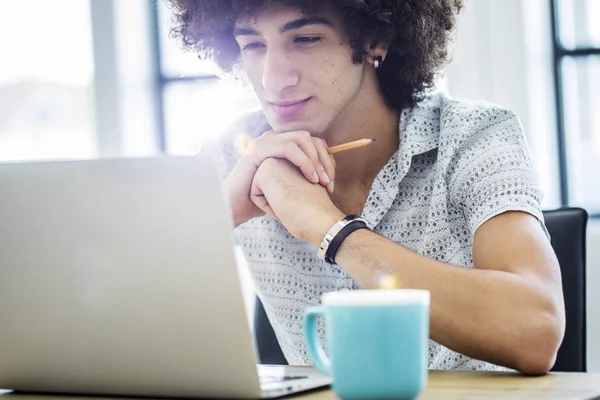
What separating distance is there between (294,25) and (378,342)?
92 cm

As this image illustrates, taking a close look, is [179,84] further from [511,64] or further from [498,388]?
[498,388]

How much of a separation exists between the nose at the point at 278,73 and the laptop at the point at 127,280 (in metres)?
0.72

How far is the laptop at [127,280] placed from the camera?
2.49 ft

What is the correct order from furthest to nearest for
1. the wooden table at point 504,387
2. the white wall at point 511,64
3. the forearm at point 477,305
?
the white wall at point 511,64
the forearm at point 477,305
the wooden table at point 504,387

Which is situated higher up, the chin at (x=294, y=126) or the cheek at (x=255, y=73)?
the cheek at (x=255, y=73)

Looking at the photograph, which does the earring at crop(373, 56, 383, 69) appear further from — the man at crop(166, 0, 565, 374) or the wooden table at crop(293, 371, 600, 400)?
the wooden table at crop(293, 371, 600, 400)

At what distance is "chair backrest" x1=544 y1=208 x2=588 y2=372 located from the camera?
134 cm

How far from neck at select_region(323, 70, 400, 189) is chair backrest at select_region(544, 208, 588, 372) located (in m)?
0.35

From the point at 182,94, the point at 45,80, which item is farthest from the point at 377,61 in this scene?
the point at 45,80

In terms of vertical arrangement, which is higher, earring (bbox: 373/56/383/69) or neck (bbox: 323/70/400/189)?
earring (bbox: 373/56/383/69)

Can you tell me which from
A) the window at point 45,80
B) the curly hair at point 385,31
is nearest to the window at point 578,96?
the curly hair at point 385,31

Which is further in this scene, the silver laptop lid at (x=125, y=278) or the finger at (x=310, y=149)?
the finger at (x=310, y=149)

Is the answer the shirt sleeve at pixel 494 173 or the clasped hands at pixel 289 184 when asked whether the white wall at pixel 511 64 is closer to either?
the shirt sleeve at pixel 494 173

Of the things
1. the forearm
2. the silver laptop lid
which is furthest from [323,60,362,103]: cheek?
the silver laptop lid
